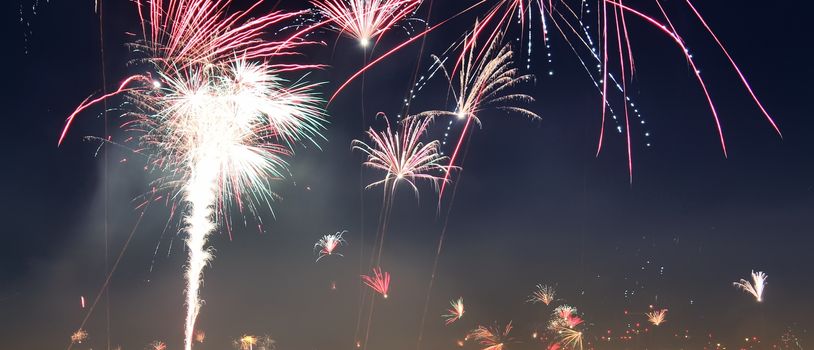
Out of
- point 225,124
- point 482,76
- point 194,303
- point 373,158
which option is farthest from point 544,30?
point 194,303

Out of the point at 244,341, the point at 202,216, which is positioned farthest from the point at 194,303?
the point at 244,341

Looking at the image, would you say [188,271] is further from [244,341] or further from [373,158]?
[244,341]

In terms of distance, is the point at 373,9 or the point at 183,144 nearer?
the point at 373,9

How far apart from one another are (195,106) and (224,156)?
154cm

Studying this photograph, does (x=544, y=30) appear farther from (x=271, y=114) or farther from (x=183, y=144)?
(x=183, y=144)

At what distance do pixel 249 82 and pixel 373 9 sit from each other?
12.5ft

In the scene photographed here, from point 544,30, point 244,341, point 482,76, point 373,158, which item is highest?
point 544,30

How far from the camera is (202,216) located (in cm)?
1430

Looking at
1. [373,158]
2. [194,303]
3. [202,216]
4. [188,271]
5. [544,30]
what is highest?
[544,30]

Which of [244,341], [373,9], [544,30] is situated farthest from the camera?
[244,341]

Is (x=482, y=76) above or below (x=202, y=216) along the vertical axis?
above

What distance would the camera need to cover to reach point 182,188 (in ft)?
48.9

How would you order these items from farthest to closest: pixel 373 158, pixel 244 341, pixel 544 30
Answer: pixel 244 341 → pixel 373 158 → pixel 544 30

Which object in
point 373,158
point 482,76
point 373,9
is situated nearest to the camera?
point 373,9
